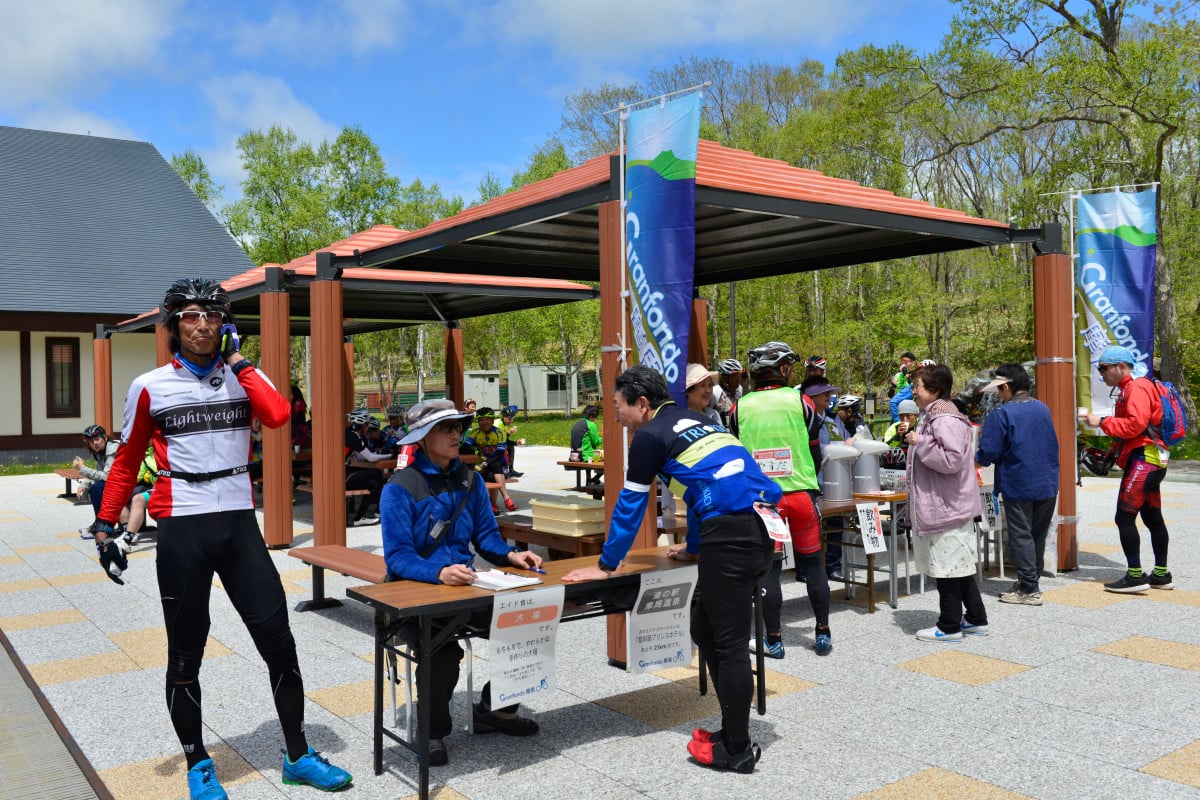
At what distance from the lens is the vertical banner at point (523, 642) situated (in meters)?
4.01

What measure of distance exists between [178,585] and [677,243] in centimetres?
309

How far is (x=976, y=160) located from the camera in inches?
1367

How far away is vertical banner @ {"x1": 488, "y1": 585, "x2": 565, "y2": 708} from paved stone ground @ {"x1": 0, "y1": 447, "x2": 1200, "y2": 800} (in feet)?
1.23

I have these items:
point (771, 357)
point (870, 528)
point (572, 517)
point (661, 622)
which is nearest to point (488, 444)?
point (572, 517)

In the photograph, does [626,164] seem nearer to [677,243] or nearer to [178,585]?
[677,243]

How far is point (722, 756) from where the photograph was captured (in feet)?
13.5

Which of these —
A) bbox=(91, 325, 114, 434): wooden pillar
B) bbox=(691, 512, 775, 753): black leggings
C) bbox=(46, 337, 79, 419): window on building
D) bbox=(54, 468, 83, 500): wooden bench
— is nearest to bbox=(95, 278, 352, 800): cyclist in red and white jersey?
bbox=(691, 512, 775, 753): black leggings

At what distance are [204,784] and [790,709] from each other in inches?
109

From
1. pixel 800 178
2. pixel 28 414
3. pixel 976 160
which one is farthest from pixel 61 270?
pixel 976 160

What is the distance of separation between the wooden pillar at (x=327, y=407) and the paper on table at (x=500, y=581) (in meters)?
5.61

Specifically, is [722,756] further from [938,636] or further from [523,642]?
[938,636]

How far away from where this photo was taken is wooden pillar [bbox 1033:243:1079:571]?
8305 mm

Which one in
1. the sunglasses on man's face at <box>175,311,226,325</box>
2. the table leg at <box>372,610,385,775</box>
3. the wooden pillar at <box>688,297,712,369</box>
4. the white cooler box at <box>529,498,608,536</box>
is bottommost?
the table leg at <box>372,610,385,775</box>

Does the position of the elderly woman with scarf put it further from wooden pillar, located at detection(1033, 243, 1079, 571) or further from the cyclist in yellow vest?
wooden pillar, located at detection(1033, 243, 1079, 571)
